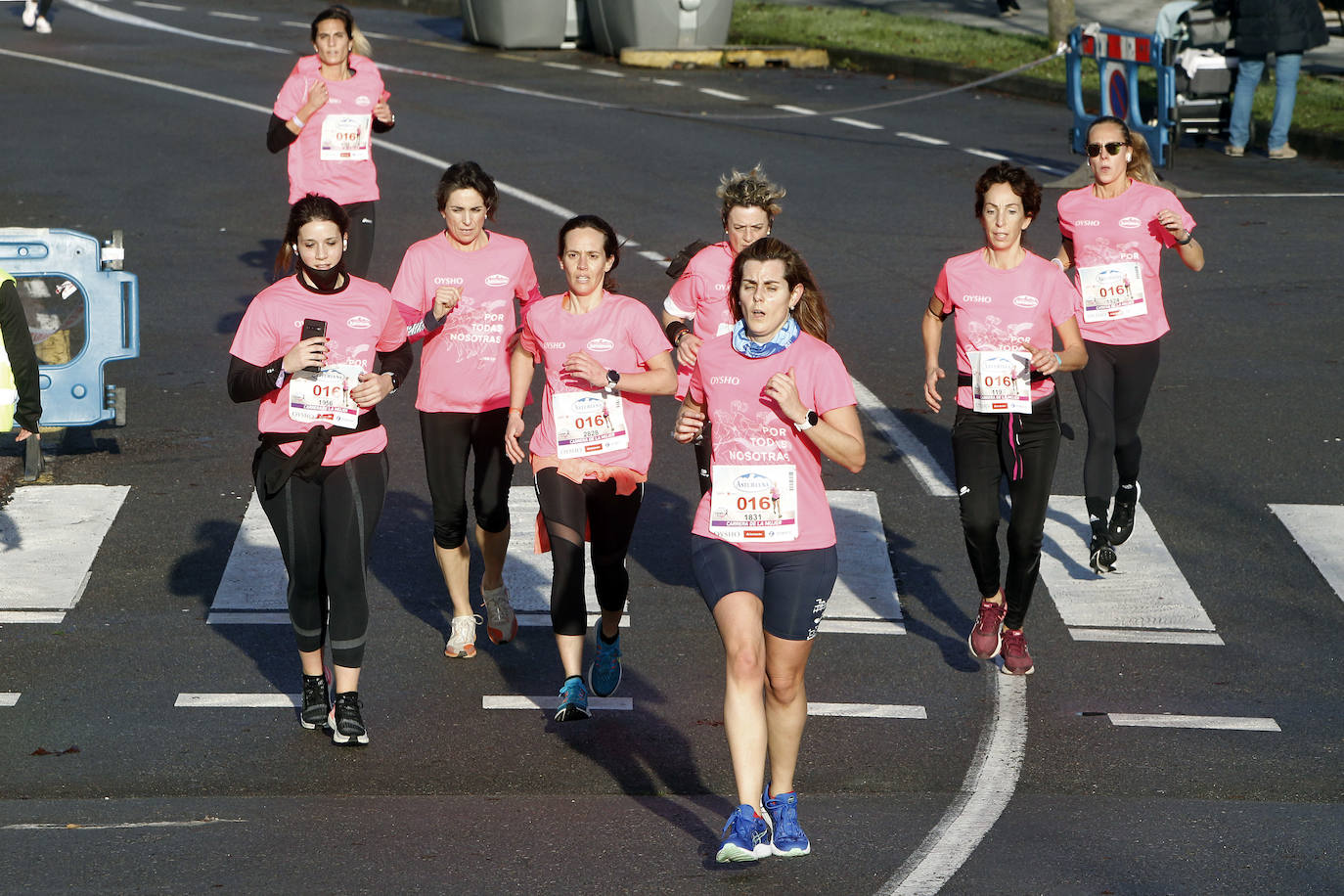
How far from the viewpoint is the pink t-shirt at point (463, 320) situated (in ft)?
28.7

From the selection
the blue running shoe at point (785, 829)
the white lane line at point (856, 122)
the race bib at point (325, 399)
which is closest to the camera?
the blue running shoe at point (785, 829)

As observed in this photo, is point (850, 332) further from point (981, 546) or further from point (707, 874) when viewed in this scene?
point (707, 874)

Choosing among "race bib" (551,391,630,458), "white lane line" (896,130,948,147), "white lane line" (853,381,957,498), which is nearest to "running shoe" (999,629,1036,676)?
"race bib" (551,391,630,458)

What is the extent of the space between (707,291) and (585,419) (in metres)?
1.27

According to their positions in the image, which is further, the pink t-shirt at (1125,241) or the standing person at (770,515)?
the pink t-shirt at (1125,241)

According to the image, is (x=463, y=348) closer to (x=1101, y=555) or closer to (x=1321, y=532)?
(x=1101, y=555)

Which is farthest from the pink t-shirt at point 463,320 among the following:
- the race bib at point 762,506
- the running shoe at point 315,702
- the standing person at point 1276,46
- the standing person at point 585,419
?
the standing person at point 1276,46

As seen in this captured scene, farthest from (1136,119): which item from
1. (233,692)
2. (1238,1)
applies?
(233,692)

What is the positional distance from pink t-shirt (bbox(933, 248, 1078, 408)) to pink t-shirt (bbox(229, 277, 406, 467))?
2557 mm

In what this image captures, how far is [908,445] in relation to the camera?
12.3 m

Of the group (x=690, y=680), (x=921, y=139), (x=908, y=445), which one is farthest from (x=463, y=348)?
(x=921, y=139)

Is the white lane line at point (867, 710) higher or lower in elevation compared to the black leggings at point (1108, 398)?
lower

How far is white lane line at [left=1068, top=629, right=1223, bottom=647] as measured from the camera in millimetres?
9312

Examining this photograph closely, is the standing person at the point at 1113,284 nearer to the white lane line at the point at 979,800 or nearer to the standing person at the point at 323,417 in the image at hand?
the white lane line at the point at 979,800
